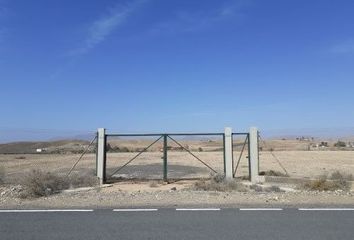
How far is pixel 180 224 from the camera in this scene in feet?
34.5

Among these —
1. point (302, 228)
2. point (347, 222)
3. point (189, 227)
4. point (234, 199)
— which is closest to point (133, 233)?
point (189, 227)

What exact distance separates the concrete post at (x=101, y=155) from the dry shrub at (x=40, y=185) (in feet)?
8.28

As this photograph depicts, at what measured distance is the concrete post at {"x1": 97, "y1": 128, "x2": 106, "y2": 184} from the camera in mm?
21062

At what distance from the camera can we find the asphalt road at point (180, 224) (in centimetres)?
936

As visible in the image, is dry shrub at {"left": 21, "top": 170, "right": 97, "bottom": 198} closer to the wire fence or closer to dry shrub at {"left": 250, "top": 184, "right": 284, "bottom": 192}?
dry shrub at {"left": 250, "top": 184, "right": 284, "bottom": 192}

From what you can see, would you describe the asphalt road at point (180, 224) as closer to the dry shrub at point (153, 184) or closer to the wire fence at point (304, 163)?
the dry shrub at point (153, 184)

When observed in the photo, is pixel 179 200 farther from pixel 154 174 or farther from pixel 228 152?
pixel 154 174

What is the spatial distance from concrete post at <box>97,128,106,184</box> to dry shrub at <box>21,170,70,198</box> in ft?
8.28

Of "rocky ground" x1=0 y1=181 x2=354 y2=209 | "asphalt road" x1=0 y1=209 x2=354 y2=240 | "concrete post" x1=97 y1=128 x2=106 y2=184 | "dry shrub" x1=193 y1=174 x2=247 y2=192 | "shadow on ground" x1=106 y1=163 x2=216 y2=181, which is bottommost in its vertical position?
"asphalt road" x1=0 y1=209 x2=354 y2=240

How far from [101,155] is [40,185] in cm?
489

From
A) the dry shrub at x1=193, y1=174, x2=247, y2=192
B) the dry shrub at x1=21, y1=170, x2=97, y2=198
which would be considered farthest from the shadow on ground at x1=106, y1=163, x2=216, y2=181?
the dry shrub at x1=193, y1=174, x2=247, y2=192

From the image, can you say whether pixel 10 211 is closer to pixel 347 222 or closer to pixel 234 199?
pixel 234 199

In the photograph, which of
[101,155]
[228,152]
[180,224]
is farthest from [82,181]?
[180,224]

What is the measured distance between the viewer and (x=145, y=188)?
19.6 metres
